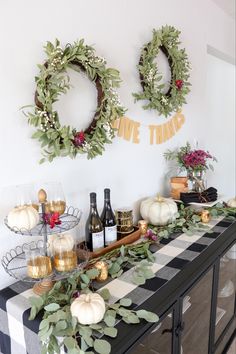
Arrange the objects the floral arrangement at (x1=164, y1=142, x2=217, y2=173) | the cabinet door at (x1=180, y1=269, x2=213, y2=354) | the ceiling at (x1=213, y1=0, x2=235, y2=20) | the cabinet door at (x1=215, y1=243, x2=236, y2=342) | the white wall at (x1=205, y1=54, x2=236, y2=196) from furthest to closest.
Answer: the white wall at (x1=205, y1=54, x2=236, y2=196) → the ceiling at (x1=213, y1=0, x2=235, y2=20) → the floral arrangement at (x1=164, y1=142, x2=217, y2=173) → the cabinet door at (x1=215, y1=243, x2=236, y2=342) → the cabinet door at (x1=180, y1=269, x2=213, y2=354)

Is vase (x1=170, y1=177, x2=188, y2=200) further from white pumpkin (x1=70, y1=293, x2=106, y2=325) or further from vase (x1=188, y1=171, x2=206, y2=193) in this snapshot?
white pumpkin (x1=70, y1=293, x2=106, y2=325)

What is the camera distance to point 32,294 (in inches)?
40.7

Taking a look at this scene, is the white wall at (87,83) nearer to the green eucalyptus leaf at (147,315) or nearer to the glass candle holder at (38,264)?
the glass candle holder at (38,264)

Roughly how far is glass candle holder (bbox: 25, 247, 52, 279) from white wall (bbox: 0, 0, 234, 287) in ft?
0.63

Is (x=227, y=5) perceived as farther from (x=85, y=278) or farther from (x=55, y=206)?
(x=85, y=278)

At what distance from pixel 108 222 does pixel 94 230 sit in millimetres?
109

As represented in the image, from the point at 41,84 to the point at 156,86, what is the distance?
2.79 feet

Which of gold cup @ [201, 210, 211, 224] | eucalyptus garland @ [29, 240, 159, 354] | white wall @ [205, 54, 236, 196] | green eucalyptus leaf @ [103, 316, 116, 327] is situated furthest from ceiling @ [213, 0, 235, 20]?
green eucalyptus leaf @ [103, 316, 116, 327]

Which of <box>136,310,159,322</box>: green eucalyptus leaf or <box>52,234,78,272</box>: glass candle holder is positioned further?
<box>52,234,78,272</box>: glass candle holder

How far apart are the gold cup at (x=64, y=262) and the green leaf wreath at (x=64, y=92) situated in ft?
1.37

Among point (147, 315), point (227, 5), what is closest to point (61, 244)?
point (147, 315)

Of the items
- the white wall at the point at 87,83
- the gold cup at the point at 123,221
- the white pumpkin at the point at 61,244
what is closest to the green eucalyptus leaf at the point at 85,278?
the white pumpkin at the point at 61,244

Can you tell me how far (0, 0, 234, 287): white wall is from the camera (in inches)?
43.7

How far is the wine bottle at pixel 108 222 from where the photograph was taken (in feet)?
4.61
